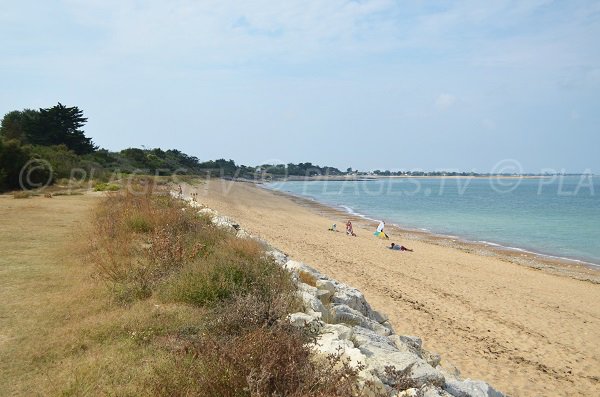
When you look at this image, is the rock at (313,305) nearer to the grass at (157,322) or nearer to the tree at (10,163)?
the grass at (157,322)

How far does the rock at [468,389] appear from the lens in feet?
13.4

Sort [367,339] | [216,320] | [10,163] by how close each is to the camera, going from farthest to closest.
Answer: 1. [10,163]
2. [367,339]
3. [216,320]

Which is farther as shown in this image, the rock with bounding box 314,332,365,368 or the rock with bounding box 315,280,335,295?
the rock with bounding box 315,280,335,295

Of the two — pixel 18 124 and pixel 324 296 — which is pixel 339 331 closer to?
pixel 324 296

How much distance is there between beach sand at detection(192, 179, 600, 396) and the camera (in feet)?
27.2

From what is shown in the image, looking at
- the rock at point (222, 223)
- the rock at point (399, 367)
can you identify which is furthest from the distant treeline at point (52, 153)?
the rock at point (399, 367)

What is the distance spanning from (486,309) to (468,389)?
8.58m

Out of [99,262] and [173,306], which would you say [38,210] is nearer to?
[99,262]

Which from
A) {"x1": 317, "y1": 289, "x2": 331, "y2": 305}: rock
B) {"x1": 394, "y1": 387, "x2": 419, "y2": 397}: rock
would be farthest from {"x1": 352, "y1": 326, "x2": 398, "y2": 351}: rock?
{"x1": 317, "y1": 289, "x2": 331, "y2": 305}: rock

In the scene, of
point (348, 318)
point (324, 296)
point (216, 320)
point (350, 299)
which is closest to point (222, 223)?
point (350, 299)

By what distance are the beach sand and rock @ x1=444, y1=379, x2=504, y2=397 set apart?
2.71m

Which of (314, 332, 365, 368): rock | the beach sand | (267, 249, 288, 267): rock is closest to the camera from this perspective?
(314, 332, 365, 368): rock

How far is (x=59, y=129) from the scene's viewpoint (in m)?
42.2

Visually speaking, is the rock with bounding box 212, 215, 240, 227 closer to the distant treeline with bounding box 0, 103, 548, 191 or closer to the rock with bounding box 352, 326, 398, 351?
the rock with bounding box 352, 326, 398, 351
